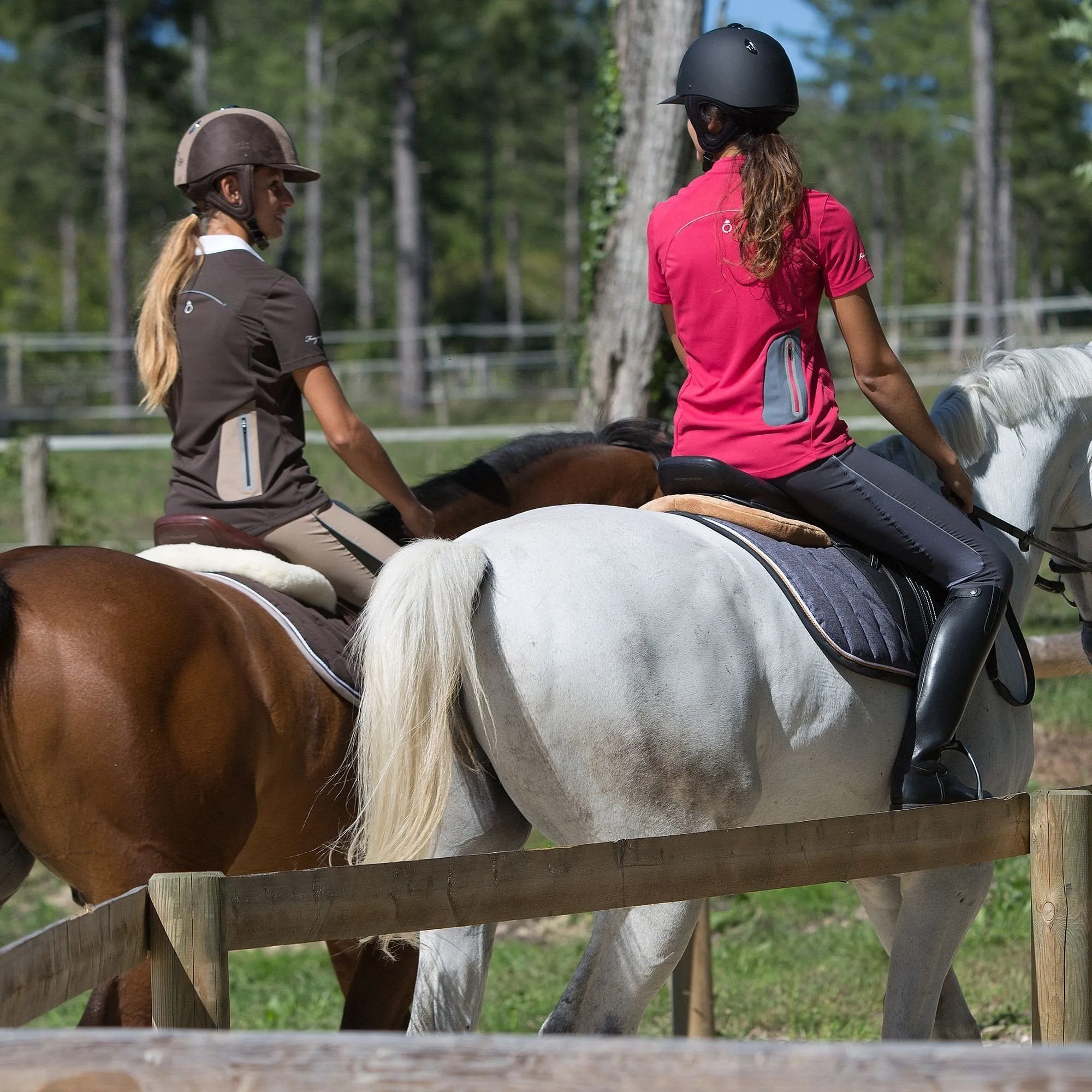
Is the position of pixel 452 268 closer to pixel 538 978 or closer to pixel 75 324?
pixel 75 324

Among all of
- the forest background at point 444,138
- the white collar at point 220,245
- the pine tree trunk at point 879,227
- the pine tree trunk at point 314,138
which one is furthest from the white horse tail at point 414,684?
the pine tree trunk at point 879,227

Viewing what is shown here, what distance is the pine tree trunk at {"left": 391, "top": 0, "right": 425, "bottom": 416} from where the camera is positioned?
28125 mm

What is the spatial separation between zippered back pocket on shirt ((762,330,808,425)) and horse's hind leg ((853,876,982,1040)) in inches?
47.4

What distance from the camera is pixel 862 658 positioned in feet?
9.20

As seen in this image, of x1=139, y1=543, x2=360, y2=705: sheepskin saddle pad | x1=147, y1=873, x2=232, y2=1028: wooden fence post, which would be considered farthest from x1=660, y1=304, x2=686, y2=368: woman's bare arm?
x1=147, y1=873, x2=232, y2=1028: wooden fence post

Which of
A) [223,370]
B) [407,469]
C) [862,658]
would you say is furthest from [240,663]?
[407,469]

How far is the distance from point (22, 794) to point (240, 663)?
539 mm

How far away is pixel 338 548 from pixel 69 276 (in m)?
49.0

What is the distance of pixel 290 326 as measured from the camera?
11.1ft

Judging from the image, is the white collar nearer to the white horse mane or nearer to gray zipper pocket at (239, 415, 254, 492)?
gray zipper pocket at (239, 415, 254, 492)

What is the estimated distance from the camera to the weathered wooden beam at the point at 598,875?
6.79 ft

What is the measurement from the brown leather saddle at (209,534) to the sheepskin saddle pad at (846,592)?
3.61 feet

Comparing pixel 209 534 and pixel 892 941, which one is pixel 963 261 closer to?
pixel 892 941

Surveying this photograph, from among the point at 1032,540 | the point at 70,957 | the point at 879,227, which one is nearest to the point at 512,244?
the point at 879,227
